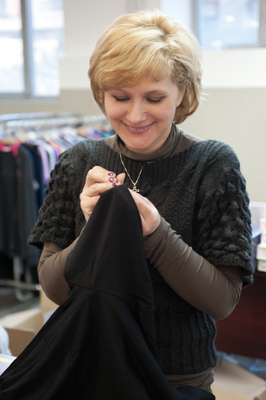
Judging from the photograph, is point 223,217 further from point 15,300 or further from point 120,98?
point 15,300

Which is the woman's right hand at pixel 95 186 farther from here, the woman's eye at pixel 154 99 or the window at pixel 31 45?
the window at pixel 31 45

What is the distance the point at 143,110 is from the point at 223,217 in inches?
8.9

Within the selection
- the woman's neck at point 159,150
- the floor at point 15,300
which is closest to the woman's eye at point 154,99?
the woman's neck at point 159,150

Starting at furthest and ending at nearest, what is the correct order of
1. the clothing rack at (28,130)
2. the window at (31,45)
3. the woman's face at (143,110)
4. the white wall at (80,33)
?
the window at (31,45), the white wall at (80,33), the clothing rack at (28,130), the woman's face at (143,110)

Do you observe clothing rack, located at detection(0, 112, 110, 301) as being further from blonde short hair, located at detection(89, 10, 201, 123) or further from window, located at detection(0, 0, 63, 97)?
blonde short hair, located at detection(89, 10, 201, 123)

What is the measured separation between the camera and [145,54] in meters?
0.98

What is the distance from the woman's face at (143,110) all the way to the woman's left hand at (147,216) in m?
0.13

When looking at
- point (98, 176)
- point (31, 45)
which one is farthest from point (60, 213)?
point (31, 45)

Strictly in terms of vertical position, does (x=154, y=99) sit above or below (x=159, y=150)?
above

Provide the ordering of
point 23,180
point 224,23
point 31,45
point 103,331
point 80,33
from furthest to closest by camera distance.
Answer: point 31,45, point 80,33, point 224,23, point 23,180, point 103,331

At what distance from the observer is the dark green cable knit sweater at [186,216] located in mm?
1032

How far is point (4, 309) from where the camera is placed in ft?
12.5

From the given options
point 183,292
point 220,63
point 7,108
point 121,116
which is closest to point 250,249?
point 183,292

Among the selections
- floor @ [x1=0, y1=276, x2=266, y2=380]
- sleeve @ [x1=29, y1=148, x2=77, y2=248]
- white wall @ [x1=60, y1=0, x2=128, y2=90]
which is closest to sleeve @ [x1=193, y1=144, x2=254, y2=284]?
sleeve @ [x1=29, y1=148, x2=77, y2=248]
